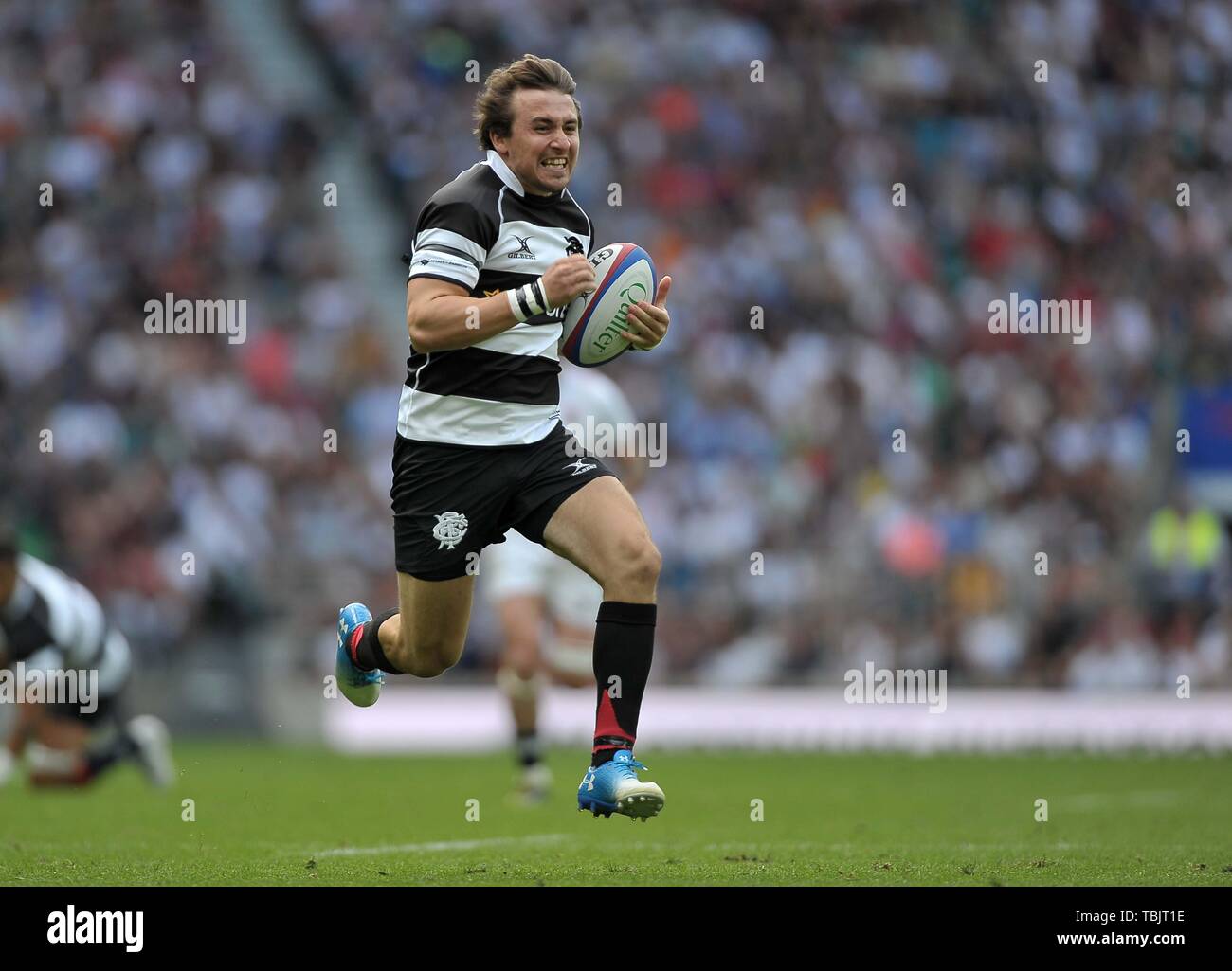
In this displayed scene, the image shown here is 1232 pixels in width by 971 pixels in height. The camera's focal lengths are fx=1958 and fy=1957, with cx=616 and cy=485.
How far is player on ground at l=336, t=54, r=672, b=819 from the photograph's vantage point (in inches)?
283

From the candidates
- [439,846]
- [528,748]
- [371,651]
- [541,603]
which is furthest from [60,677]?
[371,651]

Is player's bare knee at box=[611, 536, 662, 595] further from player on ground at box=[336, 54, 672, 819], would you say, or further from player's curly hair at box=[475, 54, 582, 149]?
player's curly hair at box=[475, 54, 582, 149]

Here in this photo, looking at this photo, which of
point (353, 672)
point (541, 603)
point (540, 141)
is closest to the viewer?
point (540, 141)

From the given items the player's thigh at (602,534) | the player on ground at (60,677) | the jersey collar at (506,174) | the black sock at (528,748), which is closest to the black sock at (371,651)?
the player's thigh at (602,534)

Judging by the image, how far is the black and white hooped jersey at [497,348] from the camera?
734cm

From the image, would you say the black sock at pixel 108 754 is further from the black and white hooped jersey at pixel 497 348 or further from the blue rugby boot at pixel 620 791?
the blue rugby boot at pixel 620 791

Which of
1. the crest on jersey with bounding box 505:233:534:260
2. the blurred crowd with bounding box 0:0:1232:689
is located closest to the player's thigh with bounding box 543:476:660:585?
the crest on jersey with bounding box 505:233:534:260

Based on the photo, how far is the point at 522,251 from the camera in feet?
24.3

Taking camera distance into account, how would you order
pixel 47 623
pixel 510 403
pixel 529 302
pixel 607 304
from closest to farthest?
pixel 529 302
pixel 510 403
pixel 607 304
pixel 47 623

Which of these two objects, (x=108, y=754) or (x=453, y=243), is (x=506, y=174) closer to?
(x=453, y=243)

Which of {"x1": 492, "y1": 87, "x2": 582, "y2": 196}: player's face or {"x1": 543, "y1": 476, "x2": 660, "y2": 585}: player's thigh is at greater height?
{"x1": 492, "y1": 87, "x2": 582, "y2": 196}: player's face

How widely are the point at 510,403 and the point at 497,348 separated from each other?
0.22 meters
